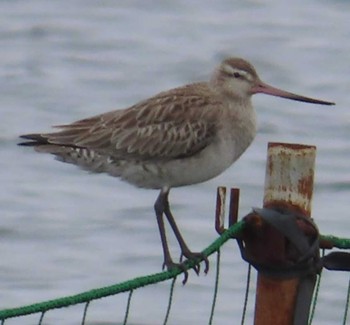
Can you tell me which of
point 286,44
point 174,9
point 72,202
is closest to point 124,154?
point 72,202

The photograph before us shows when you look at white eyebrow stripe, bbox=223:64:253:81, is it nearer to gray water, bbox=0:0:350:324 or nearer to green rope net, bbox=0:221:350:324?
green rope net, bbox=0:221:350:324

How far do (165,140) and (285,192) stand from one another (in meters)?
2.12

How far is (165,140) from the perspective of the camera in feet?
26.5

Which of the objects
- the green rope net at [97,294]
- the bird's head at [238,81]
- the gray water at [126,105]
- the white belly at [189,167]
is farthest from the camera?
the gray water at [126,105]

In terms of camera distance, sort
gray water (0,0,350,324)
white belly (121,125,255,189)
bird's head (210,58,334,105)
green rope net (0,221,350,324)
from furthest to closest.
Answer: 1. gray water (0,0,350,324)
2. bird's head (210,58,334,105)
3. white belly (121,125,255,189)
4. green rope net (0,221,350,324)

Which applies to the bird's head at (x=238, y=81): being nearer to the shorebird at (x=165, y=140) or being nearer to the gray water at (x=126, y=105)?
the shorebird at (x=165, y=140)

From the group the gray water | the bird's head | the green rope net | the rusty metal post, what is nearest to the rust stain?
the rusty metal post

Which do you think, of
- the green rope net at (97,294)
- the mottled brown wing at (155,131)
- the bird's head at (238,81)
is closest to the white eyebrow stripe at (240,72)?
the bird's head at (238,81)

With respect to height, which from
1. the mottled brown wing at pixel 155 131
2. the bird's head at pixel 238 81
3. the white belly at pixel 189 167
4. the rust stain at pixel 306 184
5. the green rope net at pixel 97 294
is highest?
the bird's head at pixel 238 81

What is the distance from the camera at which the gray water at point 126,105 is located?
13.0 meters

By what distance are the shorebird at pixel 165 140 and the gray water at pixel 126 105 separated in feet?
13.4

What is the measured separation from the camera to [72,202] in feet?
48.9

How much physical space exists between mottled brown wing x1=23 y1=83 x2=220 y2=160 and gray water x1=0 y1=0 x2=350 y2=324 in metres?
4.07

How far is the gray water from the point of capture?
12961 mm
